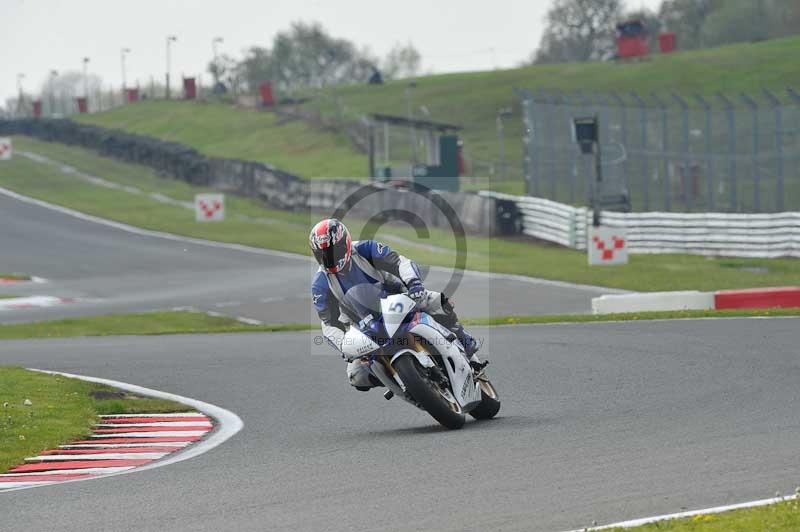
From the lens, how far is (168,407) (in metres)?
13.3

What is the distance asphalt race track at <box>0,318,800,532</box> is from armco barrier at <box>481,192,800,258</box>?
14794 mm

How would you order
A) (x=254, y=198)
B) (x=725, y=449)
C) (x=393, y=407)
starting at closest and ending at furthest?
(x=725, y=449)
(x=393, y=407)
(x=254, y=198)

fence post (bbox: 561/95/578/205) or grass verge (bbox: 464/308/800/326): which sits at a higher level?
fence post (bbox: 561/95/578/205)

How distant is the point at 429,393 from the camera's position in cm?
1040

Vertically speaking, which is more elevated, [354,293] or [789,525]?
[354,293]

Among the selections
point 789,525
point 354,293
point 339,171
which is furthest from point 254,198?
point 789,525

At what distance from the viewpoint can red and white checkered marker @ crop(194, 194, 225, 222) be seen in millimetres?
47438

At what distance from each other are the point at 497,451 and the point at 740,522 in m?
2.73

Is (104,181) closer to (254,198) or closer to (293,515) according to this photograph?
(254,198)

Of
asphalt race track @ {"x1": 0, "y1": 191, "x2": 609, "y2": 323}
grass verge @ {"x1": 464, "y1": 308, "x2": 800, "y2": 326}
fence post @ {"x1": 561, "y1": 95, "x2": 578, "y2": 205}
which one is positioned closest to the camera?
grass verge @ {"x1": 464, "y1": 308, "x2": 800, "y2": 326}

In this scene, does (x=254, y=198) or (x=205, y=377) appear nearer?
(x=205, y=377)

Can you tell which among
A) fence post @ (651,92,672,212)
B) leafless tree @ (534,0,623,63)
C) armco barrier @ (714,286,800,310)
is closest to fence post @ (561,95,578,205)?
fence post @ (651,92,672,212)

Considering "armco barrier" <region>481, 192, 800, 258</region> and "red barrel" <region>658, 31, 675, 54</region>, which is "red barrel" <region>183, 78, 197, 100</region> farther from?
"armco barrier" <region>481, 192, 800, 258</region>

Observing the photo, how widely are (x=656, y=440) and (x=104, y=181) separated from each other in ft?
185
